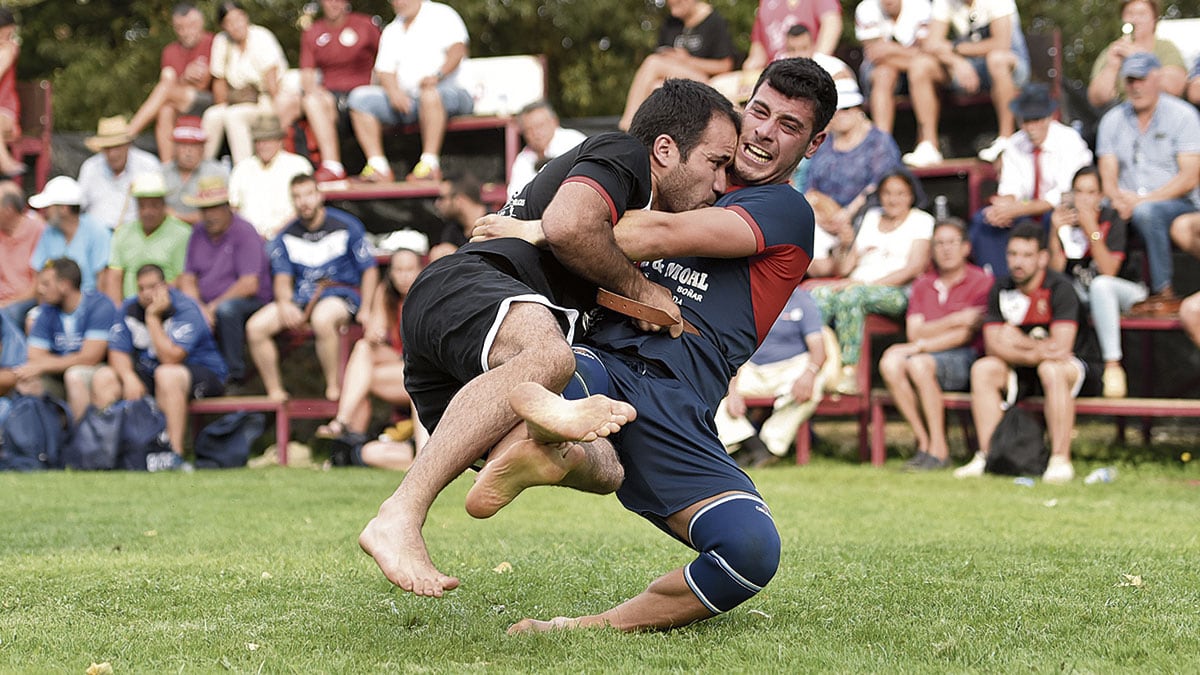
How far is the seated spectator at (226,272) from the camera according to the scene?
1148cm

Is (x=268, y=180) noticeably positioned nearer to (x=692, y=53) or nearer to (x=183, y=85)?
(x=183, y=85)

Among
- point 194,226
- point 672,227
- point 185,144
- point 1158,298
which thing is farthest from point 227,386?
point 672,227

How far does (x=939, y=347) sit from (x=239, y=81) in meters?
7.31

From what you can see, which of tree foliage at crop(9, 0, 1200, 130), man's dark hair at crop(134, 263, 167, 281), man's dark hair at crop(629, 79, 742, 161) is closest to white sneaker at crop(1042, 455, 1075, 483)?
man's dark hair at crop(629, 79, 742, 161)

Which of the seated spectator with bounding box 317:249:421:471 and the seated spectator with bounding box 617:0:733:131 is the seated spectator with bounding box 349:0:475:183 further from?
the seated spectator with bounding box 317:249:421:471

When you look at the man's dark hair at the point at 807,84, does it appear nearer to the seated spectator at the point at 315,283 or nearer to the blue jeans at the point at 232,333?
the seated spectator at the point at 315,283

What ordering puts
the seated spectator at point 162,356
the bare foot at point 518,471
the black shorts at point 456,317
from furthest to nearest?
the seated spectator at point 162,356
the black shorts at point 456,317
the bare foot at point 518,471

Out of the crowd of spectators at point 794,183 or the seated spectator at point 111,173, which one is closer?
the crowd of spectators at point 794,183

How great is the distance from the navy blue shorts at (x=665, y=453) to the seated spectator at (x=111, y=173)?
31.6ft

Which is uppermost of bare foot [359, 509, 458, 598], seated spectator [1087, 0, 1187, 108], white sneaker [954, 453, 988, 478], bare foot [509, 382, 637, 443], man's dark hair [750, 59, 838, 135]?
seated spectator [1087, 0, 1187, 108]

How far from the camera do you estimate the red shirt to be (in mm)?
13219

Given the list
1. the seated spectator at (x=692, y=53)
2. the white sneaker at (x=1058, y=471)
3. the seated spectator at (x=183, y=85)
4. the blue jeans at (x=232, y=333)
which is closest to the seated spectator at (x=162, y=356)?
the blue jeans at (x=232, y=333)

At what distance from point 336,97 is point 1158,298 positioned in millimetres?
7460

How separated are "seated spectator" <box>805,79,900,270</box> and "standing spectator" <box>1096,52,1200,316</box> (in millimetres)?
1650
